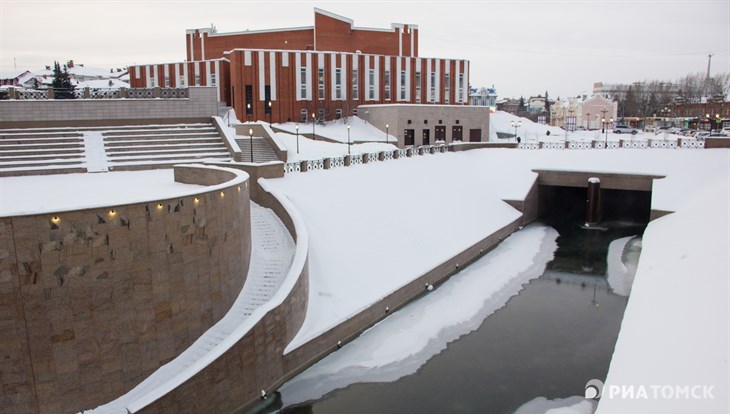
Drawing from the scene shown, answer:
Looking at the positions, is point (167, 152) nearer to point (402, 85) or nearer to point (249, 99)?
point (249, 99)

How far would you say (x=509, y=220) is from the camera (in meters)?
32.2

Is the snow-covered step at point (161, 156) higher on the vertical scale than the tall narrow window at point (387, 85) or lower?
lower

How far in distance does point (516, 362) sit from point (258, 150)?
841 inches

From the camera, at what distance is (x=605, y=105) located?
10519cm

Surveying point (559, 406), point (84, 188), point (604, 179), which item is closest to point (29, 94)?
point (84, 188)

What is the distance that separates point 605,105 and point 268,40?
71.7m

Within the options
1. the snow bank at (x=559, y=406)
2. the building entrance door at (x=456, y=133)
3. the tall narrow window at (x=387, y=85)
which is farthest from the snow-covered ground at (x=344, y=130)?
the snow bank at (x=559, y=406)

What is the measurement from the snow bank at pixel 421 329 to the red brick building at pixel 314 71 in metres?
30.5

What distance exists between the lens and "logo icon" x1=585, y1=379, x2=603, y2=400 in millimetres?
14102

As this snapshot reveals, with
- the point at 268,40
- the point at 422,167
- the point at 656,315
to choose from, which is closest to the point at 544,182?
the point at 422,167

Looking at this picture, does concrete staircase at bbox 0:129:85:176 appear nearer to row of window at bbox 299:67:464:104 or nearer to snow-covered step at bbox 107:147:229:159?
snow-covered step at bbox 107:147:229:159

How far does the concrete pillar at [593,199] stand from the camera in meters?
34.9

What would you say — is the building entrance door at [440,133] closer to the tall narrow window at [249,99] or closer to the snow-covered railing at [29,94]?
the tall narrow window at [249,99]

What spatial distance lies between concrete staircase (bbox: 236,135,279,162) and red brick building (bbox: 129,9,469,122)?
15581mm
